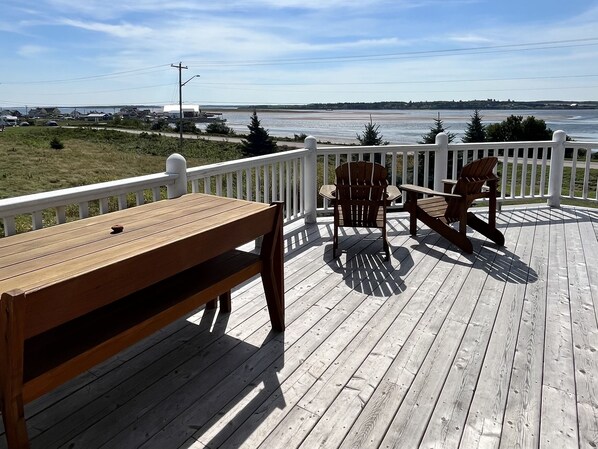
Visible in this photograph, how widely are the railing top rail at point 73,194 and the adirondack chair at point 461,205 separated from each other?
2571mm

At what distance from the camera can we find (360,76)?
142ft

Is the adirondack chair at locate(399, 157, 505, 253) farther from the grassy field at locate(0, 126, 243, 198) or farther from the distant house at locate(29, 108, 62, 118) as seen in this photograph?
the distant house at locate(29, 108, 62, 118)

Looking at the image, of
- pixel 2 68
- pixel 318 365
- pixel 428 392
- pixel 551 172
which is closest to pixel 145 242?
pixel 318 365

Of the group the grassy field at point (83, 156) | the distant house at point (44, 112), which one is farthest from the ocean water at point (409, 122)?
the distant house at point (44, 112)

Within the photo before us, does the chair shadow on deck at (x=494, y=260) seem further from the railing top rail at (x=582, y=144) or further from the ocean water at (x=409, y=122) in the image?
the ocean water at (x=409, y=122)

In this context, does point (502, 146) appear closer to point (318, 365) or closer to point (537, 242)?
point (537, 242)

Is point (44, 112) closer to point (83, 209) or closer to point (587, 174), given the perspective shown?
point (587, 174)

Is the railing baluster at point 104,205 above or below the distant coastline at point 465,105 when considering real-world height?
below

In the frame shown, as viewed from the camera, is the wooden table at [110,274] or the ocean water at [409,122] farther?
the ocean water at [409,122]

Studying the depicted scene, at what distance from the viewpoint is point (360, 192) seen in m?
4.13

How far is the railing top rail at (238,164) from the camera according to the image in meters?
3.35

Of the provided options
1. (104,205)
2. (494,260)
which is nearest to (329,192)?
(494,260)

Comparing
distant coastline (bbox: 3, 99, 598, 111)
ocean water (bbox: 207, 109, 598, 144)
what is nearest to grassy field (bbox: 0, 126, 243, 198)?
ocean water (bbox: 207, 109, 598, 144)

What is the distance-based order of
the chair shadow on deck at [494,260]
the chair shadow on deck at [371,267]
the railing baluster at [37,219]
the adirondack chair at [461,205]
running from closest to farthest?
the railing baluster at [37,219] → the chair shadow on deck at [371,267] → the chair shadow on deck at [494,260] → the adirondack chair at [461,205]
